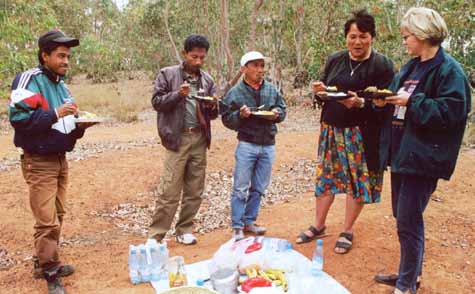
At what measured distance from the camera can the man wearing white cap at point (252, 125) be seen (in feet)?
12.5

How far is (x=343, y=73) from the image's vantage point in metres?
3.41

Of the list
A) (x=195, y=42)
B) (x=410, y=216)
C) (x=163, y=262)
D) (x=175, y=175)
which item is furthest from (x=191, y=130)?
(x=410, y=216)

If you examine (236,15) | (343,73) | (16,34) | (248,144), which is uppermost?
(236,15)

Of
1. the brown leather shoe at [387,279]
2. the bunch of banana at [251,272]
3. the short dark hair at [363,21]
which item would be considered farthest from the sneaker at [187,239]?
the short dark hair at [363,21]

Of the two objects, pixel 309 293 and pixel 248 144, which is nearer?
pixel 309 293

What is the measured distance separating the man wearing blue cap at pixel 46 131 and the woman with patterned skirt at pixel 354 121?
1954 millimetres

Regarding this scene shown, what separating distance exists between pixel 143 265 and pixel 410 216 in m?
2.03

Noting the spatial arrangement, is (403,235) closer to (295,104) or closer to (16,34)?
(16,34)

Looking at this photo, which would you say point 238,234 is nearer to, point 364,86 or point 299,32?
point 364,86

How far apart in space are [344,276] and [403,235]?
72 centimetres

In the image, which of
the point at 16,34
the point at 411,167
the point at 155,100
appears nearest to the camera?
the point at 411,167

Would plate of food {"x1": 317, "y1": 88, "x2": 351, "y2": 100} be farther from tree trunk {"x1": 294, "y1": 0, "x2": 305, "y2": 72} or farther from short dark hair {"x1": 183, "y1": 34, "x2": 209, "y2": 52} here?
tree trunk {"x1": 294, "y1": 0, "x2": 305, "y2": 72}

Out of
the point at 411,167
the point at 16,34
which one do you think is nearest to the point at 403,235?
the point at 411,167

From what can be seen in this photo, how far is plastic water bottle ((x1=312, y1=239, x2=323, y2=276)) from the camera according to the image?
130 inches
